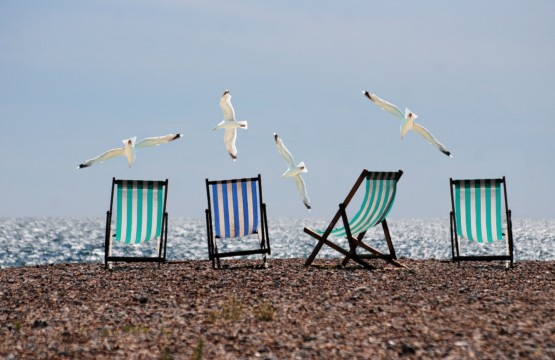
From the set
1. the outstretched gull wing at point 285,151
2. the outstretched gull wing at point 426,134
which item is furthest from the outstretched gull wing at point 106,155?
the outstretched gull wing at point 426,134

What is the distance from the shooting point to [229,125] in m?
9.30

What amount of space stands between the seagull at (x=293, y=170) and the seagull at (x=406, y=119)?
120cm

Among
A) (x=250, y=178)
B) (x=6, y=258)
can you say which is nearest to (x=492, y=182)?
(x=250, y=178)

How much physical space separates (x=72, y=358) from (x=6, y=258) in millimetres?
20417

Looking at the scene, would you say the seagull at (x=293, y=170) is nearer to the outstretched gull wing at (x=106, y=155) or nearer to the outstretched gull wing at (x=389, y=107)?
the outstretched gull wing at (x=389, y=107)

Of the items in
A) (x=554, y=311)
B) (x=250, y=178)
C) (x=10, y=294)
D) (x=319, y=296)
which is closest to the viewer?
(x=554, y=311)

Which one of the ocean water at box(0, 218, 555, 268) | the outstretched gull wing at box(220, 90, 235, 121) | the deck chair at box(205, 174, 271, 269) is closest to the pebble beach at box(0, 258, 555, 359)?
the deck chair at box(205, 174, 271, 269)

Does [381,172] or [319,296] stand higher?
[381,172]

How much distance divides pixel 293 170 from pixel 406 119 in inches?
59.3

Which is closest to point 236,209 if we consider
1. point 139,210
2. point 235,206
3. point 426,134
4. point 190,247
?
point 235,206

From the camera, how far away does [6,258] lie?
23.9 meters

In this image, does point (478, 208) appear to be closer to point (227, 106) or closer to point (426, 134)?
point (426, 134)

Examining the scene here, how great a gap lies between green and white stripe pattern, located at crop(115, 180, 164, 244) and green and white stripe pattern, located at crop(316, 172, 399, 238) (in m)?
2.39

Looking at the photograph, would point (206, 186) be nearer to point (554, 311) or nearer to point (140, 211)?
point (140, 211)
